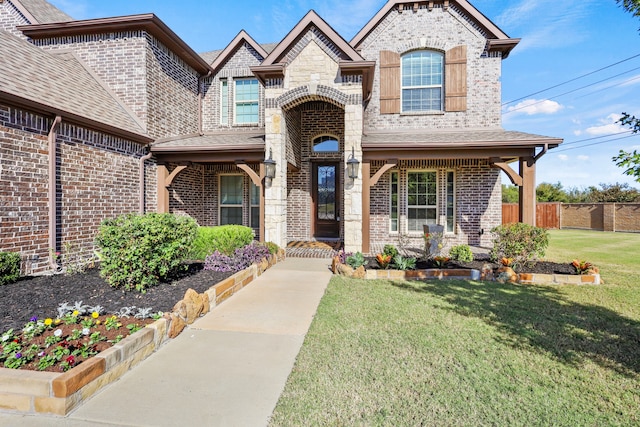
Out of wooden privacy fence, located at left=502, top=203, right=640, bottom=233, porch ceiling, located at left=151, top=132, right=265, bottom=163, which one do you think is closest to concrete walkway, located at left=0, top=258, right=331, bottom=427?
porch ceiling, located at left=151, top=132, right=265, bottom=163

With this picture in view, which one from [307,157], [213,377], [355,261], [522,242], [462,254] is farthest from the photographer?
[307,157]

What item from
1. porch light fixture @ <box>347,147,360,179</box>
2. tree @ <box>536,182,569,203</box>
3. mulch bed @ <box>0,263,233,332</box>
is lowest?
mulch bed @ <box>0,263,233,332</box>

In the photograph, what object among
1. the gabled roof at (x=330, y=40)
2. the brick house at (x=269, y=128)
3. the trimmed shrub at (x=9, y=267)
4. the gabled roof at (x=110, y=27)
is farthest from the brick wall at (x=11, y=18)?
the trimmed shrub at (x=9, y=267)

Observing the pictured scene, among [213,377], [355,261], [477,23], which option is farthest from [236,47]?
[213,377]

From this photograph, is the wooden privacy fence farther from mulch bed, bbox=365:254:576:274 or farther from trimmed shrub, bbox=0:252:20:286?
trimmed shrub, bbox=0:252:20:286

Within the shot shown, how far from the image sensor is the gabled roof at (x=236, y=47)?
35.0 feet

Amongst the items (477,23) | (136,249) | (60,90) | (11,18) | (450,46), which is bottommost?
(136,249)

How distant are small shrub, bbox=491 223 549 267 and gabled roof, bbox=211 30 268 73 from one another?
9377 mm

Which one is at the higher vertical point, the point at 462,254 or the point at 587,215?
the point at 587,215

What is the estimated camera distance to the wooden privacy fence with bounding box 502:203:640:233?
1602 centimetres

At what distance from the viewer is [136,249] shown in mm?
4211

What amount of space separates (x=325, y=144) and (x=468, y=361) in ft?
27.3

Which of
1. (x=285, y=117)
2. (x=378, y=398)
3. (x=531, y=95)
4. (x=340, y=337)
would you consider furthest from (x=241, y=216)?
(x=531, y=95)

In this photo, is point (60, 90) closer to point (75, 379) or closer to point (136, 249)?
point (136, 249)
